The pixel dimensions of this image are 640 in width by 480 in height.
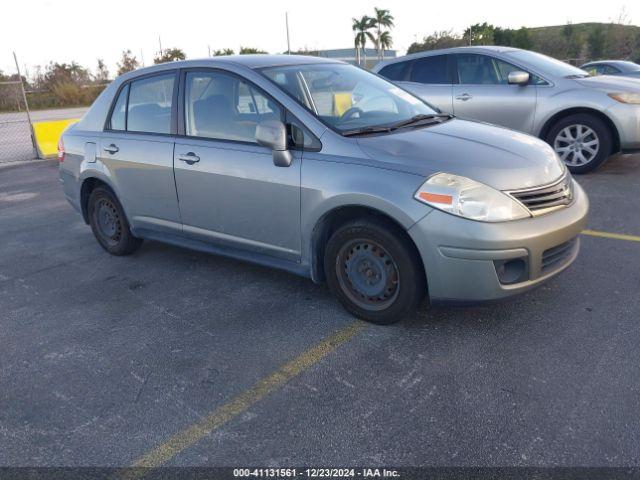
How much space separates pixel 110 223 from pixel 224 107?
186 centimetres

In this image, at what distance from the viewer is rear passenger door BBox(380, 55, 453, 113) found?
26.3 feet

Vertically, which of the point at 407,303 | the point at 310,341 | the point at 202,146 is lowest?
the point at 310,341

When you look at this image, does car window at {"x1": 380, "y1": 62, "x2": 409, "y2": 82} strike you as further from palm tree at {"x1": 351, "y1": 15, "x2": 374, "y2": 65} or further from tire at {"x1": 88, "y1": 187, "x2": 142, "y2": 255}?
palm tree at {"x1": 351, "y1": 15, "x2": 374, "y2": 65}

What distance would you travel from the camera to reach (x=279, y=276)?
452cm

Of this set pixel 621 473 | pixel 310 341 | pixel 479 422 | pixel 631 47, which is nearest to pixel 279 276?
pixel 310 341

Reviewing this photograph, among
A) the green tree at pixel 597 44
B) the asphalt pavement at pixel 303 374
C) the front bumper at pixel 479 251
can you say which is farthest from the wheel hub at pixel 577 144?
the green tree at pixel 597 44

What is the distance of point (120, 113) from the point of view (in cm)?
490

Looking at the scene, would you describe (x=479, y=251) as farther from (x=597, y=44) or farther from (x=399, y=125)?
(x=597, y=44)

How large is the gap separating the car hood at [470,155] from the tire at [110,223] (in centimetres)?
262

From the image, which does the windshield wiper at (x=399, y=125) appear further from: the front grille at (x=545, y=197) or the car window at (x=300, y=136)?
the front grille at (x=545, y=197)

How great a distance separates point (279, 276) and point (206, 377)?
4.96 ft

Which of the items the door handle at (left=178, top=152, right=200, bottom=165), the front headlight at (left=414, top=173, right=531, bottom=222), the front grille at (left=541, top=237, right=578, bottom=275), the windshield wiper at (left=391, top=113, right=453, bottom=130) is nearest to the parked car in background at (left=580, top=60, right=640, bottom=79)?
the windshield wiper at (left=391, top=113, right=453, bottom=130)

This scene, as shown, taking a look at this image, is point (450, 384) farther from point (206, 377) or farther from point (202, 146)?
point (202, 146)

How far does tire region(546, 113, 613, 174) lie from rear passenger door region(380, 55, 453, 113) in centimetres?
150
